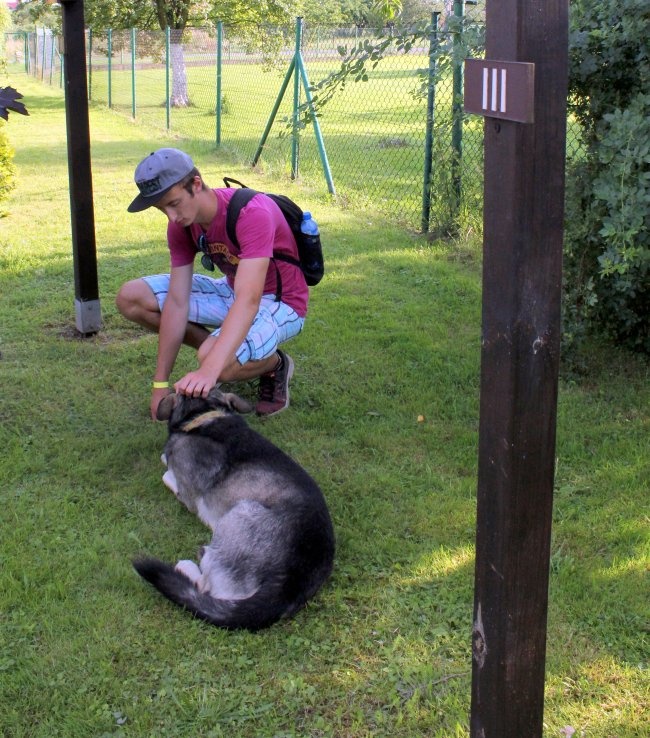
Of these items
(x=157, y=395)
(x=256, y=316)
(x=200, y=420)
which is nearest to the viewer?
(x=200, y=420)

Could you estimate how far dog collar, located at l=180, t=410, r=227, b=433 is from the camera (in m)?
3.98

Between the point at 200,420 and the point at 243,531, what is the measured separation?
815mm

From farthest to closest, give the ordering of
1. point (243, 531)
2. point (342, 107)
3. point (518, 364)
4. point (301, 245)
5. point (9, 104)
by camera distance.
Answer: point (342, 107)
point (301, 245)
point (9, 104)
point (243, 531)
point (518, 364)

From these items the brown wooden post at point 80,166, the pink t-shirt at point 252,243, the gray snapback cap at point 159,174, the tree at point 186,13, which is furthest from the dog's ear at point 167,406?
the tree at point 186,13

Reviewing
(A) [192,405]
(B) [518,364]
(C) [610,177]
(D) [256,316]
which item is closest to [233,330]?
(A) [192,405]

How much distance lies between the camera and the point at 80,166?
18.7ft

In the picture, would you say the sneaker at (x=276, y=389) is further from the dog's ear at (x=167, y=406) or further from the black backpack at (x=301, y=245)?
the dog's ear at (x=167, y=406)

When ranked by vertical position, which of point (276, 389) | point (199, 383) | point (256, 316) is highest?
point (256, 316)

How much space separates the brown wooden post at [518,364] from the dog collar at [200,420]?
87.5 inches

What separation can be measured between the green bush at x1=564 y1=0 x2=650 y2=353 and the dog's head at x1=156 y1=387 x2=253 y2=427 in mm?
1944

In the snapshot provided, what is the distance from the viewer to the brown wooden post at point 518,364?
5.38 feet

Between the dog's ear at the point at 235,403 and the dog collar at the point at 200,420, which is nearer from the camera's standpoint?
the dog collar at the point at 200,420

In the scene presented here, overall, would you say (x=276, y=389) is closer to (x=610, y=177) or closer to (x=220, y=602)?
(x=220, y=602)

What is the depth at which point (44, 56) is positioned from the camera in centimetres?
3312
